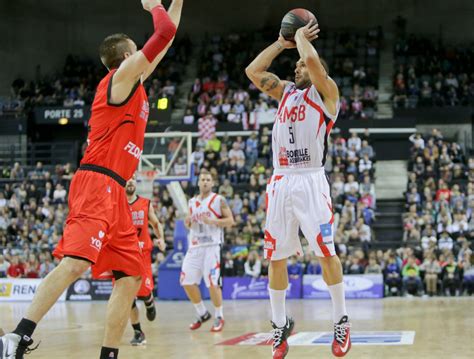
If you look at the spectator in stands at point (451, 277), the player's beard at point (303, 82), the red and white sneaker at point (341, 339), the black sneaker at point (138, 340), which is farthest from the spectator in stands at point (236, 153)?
the red and white sneaker at point (341, 339)

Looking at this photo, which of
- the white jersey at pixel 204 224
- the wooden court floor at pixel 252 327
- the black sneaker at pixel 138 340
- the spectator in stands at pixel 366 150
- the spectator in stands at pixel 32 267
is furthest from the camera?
the spectator in stands at pixel 366 150

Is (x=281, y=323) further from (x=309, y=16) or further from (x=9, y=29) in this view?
(x=9, y=29)

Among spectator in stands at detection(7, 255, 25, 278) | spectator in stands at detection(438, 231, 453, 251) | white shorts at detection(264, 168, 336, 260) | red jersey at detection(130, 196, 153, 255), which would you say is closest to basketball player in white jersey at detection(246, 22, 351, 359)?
white shorts at detection(264, 168, 336, 260)

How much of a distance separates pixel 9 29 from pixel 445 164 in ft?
64.0

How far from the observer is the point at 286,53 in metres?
29.7

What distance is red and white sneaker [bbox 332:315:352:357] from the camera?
252 inches

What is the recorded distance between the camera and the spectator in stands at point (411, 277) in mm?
18094

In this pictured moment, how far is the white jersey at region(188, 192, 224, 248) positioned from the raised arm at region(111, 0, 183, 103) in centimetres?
653

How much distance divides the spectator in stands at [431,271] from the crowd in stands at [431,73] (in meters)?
9.22

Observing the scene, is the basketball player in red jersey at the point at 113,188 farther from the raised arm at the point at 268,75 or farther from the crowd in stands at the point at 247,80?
the crowd in stands at the point at 247,80

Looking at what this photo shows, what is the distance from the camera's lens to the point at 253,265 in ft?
62.1

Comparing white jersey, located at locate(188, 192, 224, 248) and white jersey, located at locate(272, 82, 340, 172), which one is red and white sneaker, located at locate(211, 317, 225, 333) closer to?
white jersey, located at locate(188, 192, 224, 248)

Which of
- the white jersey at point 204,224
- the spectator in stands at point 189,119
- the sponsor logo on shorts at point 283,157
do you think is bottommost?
the white jersey at point 204,224

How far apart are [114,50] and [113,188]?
1040 millimetres
